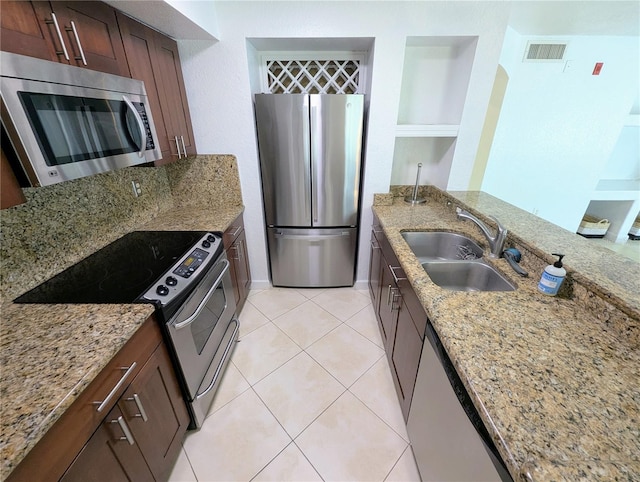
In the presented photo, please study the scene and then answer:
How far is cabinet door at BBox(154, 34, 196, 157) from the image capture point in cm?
161

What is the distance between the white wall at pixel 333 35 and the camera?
1715mm

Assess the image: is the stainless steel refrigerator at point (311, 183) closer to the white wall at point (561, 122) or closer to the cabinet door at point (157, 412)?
the cabinet door at point (157, 412)

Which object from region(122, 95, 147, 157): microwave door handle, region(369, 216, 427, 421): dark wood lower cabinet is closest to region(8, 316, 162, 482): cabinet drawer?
region(122, 95, 147, 157): microwave door handle

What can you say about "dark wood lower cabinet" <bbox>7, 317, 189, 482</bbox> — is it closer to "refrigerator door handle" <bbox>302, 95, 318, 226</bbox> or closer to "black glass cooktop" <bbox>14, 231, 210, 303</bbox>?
"black glass cooktop" <bbox>14, 231, 210, 303</bbox>

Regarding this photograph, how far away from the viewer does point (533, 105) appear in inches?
111

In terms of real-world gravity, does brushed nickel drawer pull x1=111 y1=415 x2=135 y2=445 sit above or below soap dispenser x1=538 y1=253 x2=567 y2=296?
below

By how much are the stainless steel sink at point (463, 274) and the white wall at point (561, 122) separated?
92.1 inches

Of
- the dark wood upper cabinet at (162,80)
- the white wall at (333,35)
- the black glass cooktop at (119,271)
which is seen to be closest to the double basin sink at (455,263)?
the white wall at (333,35)

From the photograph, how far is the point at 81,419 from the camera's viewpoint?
72 centimetres

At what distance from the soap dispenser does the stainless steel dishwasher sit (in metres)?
0.50

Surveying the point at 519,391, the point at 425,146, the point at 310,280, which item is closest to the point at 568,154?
the point at 425,146

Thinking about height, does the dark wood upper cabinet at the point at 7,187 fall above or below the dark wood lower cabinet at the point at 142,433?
above

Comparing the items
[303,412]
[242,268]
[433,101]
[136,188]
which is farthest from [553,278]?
[136,188]

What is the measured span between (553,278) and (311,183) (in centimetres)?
165
